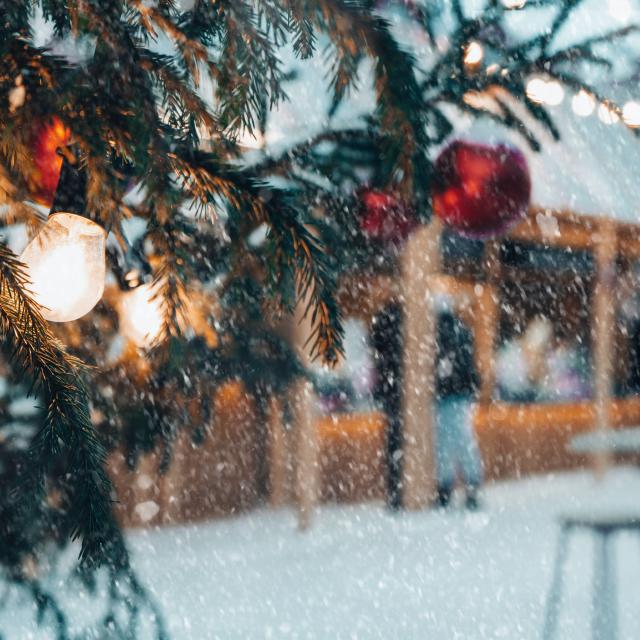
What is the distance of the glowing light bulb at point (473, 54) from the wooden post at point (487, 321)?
17.2ft

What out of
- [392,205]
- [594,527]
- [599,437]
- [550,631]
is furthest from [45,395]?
[599,437]

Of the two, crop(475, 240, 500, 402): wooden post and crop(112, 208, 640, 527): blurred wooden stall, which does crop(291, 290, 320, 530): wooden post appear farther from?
crop(475, 240, 500, 402): wooden post

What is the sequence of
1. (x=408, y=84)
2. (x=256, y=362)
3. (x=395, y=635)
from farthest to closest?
(x=395, y=635) → (x=256, y=362) → (x=408, y=84)

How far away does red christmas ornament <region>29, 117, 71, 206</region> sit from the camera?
1.17 m

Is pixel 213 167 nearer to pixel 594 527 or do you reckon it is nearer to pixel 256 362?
pixel 256 362

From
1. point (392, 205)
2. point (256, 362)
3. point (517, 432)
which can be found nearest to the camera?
point (392, 205)

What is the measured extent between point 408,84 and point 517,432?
22.7 feet

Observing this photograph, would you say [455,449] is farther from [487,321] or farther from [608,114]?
[608,114]

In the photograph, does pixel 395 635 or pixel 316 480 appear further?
pixel 316 480

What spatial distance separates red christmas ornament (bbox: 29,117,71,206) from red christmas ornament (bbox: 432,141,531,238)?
0.90 m

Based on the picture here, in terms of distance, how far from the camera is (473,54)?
2.14 meters

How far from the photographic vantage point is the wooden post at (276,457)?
19.0 ft

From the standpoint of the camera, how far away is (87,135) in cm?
104

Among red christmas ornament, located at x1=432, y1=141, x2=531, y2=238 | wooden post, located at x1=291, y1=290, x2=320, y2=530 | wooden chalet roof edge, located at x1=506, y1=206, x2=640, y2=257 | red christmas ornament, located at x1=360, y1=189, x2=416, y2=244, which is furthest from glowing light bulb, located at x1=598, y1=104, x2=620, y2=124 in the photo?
wooden chalet roof edge, located at x1=506, y1=206, x2=640, y2=257
